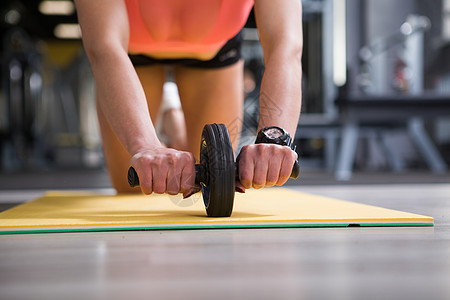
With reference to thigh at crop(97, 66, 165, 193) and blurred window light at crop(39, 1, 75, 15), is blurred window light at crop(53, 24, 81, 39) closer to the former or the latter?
blurred window light at crop(39, 1, 75, 15)

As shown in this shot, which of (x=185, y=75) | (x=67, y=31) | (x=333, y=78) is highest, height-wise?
(x=67, y=31)

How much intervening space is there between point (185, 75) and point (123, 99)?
77 cm

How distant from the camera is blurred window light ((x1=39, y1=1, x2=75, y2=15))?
26.7 ft

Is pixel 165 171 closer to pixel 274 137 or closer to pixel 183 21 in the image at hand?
pixel 274 137

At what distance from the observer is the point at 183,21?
1347mm

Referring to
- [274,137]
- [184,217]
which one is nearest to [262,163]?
[274,137]

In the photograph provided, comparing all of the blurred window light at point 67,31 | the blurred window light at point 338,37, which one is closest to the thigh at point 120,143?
the blurred window light at point 338,37

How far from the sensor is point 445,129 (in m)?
5.15

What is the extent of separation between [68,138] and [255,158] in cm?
Answer: 616

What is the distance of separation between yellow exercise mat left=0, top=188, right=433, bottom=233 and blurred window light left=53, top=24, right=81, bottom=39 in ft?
29.1

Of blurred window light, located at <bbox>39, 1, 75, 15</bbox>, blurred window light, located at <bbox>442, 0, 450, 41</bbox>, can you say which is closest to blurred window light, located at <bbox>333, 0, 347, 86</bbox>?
blurred window light, located at <bbox>442, 0, 450, 41</bbox>

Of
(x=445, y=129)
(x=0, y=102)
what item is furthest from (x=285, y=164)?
(x=0, y=102)

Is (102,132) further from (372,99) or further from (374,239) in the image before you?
(372,99)

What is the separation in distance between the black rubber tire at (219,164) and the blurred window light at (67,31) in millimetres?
9158
